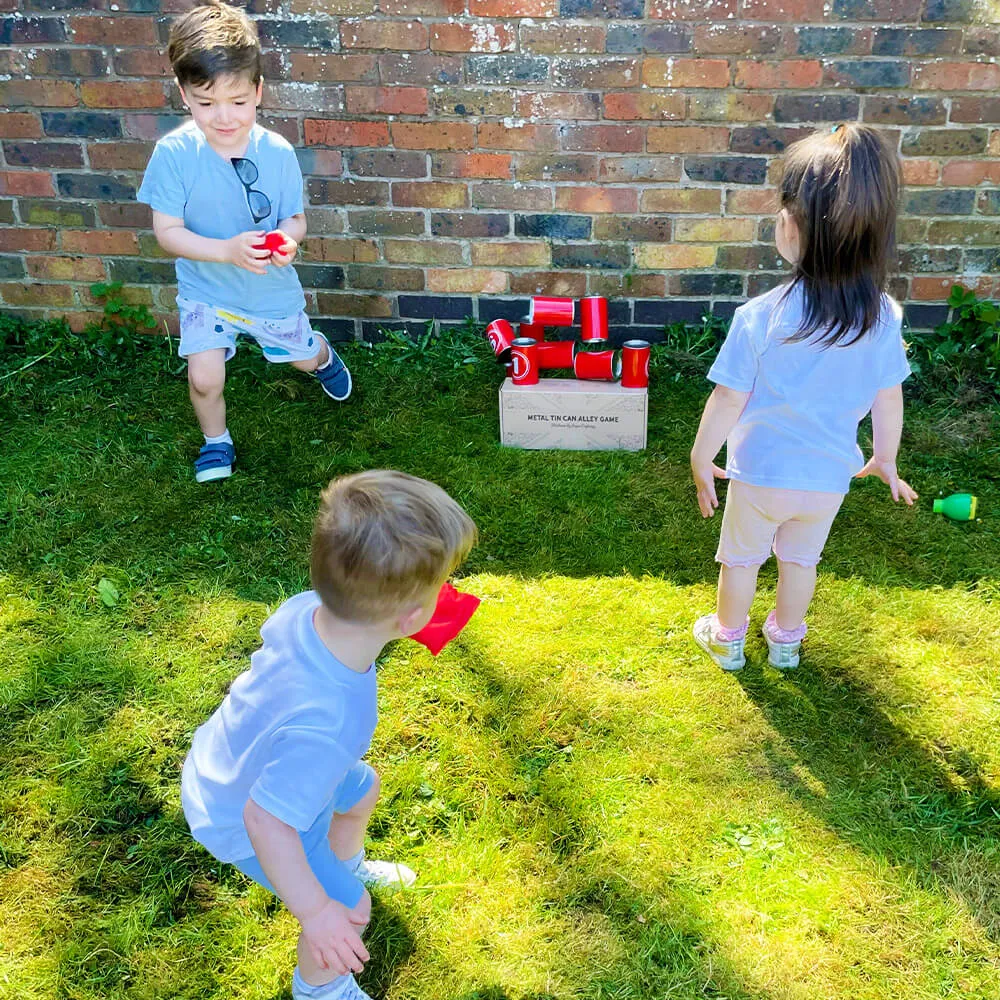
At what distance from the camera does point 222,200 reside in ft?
10.6

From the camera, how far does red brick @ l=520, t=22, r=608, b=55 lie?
11.9ft

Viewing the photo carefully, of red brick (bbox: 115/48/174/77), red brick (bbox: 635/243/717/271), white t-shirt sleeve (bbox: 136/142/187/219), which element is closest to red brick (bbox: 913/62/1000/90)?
red brick (bbox: 635/243/717/271)

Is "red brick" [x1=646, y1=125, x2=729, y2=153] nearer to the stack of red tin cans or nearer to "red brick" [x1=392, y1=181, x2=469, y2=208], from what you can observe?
the stack of red tin cans

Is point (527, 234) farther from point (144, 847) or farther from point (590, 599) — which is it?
point (144, 847)

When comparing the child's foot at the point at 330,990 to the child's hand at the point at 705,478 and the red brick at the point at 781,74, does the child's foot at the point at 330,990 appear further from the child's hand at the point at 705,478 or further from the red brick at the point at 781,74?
the red brick at the point at 781,74

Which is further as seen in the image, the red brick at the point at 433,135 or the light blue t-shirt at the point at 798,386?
the red brick at the point at 433,135

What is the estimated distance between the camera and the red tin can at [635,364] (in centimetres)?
360

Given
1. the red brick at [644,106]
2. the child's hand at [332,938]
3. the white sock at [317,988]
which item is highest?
the red brick at [644,106]

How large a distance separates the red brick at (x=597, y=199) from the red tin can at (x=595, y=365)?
636mm

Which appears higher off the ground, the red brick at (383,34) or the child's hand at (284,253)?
the red brick at (383,34)

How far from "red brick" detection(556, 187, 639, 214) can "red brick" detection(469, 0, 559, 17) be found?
25.5 inches

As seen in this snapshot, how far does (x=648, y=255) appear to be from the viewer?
13.1ft

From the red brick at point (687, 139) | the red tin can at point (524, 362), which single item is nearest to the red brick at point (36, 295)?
the red tin can at point (524, 362)

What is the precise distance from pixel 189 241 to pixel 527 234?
1.46m
